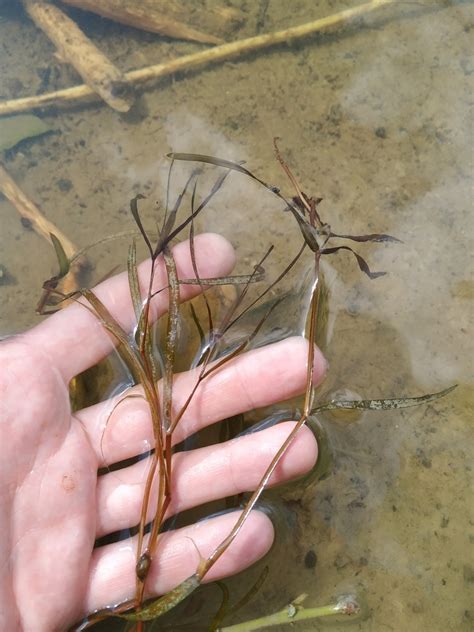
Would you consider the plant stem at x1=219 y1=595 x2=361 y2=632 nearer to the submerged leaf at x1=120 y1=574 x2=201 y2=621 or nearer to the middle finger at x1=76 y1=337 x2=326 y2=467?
the submerged leaf at x1=120 y1=574 x2=201 y2=621

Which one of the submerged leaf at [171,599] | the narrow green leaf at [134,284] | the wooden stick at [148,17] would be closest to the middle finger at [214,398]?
the narrow green leaf at [134,284]

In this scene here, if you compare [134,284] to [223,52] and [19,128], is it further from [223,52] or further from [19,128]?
[223,52]

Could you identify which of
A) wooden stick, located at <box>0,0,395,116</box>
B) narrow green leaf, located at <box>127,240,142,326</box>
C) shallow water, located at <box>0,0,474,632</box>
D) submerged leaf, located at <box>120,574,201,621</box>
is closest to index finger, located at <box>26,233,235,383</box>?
narrow green leaf, located at <box>127,240,142,326</box>

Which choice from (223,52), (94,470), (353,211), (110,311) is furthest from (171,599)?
(223,52)

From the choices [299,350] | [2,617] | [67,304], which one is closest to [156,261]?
[67,304]

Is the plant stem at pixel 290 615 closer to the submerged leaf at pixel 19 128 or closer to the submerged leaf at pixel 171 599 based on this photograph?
the submerged leaf at pixel 171 599
